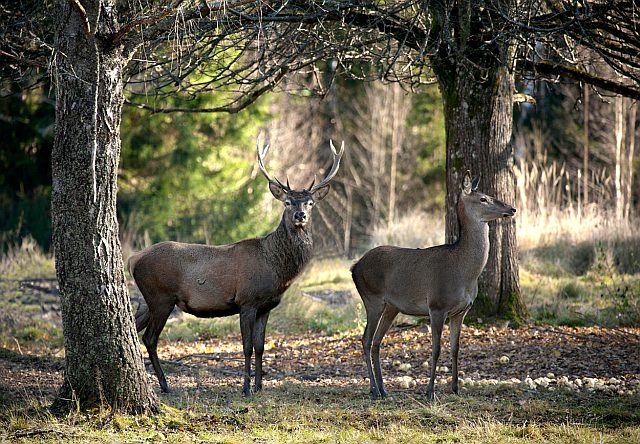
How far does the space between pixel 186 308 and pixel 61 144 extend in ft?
10.4

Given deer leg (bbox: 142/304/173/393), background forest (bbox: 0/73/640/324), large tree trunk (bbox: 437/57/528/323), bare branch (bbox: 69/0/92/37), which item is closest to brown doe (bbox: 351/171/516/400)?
large tree trunk (bbox: 437/57/528/323)

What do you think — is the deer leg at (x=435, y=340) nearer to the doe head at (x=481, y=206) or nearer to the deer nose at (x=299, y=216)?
the doe head at (x=481, y=206)

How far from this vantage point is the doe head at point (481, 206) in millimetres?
8984

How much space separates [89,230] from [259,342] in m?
3.02

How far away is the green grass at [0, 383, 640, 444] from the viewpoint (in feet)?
21.4

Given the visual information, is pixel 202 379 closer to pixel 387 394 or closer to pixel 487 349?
pixel 387 394

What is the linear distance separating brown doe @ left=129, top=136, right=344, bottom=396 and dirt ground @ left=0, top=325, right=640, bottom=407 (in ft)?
2.74

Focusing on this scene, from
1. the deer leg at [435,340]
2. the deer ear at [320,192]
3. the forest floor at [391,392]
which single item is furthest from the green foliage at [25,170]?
the deer leg at [435,340]

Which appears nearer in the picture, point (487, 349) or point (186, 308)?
point (186, 308)

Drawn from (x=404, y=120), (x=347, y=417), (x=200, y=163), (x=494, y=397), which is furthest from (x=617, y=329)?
(x=404, y=120)

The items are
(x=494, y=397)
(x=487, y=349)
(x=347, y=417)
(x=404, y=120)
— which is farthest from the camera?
(x=404, y=120)

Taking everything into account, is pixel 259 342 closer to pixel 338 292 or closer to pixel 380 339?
pixel 380 339

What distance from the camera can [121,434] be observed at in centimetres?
645

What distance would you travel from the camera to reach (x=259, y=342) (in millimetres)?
9273
